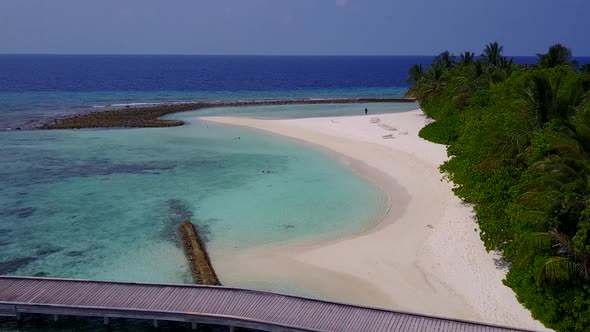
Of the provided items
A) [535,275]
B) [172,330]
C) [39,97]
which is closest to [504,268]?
[535,275]

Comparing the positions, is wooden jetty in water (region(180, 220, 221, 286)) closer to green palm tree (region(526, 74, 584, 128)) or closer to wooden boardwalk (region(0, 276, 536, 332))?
wooden boardwalk (region(0, 276, 536, 332))

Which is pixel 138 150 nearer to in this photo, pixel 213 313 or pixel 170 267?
pixel 170 267

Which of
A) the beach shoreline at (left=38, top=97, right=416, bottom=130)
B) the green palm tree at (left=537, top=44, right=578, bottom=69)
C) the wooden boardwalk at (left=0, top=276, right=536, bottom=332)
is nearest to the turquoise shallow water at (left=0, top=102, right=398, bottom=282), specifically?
the wooden boardwalk at (left=0, top=276, right=536, bottom=332)

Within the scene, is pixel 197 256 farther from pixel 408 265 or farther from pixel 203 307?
pixel 408 265

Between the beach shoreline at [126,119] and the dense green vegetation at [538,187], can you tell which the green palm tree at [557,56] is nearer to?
the dense green vegetation at [538,187]

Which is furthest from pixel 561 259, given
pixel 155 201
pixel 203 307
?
pixel 155 201

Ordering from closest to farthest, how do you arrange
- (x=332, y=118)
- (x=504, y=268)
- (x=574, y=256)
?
(x=574, y=256)
(x=504, y=268)
(x=332, y=118)
